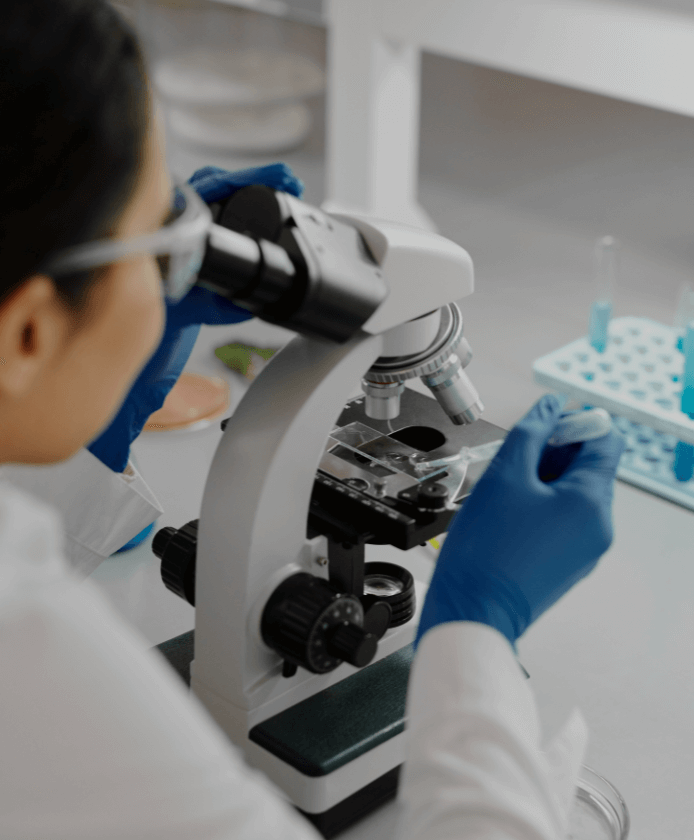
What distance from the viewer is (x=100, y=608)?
42cm

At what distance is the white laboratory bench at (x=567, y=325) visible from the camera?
889mm

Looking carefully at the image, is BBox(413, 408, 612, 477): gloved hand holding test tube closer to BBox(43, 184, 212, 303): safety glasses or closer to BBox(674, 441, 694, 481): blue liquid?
BBox(43, 184, 212, 303): safety glasses

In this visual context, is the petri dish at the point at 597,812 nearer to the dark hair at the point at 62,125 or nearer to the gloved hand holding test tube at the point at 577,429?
the gloved hand holding test tube at the point at 577,429

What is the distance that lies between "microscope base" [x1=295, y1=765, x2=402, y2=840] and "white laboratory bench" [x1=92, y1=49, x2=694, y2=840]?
0.04 ft

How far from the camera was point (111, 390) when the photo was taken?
0.50m

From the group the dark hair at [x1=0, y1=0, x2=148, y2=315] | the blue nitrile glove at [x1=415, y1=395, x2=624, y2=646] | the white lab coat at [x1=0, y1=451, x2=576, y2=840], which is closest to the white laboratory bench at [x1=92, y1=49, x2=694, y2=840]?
the blue nitrile glove at [x1=415, y1=395, x2=624, y2=646]

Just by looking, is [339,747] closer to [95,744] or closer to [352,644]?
[352,644]

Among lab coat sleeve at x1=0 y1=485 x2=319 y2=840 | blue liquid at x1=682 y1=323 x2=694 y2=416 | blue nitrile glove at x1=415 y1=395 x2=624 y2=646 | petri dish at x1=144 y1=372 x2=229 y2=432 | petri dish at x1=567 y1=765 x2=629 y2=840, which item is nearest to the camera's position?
lab coat sleeve at x1=0 y1=485 x2=319 y2=840

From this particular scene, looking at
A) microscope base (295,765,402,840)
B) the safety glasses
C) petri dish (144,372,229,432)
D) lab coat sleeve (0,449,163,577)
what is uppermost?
the safety glasses

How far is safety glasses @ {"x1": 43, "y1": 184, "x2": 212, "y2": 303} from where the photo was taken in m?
0.43

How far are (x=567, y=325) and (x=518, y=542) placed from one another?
998 millimetres

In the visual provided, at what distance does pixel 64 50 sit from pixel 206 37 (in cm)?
247

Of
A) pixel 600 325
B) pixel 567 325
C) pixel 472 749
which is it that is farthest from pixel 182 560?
pixel 567 325

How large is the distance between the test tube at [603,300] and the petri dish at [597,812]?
70 cm
